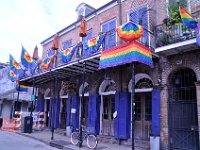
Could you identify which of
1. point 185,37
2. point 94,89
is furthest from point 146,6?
point 94,89

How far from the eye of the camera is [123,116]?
38.9ft

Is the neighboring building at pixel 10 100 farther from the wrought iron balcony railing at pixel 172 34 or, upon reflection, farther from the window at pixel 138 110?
the wrought iron balcony railing at pixel 172 34

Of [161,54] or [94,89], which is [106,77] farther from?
[161,54]

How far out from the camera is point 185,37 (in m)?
9.50

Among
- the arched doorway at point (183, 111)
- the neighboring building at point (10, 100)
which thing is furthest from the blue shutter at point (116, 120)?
the neighboring building at point (10, 100)

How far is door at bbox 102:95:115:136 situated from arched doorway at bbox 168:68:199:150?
399cm

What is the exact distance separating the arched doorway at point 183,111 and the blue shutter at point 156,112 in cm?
50

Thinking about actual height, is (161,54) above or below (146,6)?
below

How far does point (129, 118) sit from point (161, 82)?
2.67 m

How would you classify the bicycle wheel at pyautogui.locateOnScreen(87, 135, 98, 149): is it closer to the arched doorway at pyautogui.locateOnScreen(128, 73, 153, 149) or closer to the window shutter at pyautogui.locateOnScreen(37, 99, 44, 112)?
the arched doorway at pyautogui.locateOnScreen(128, 73, 153, 149)

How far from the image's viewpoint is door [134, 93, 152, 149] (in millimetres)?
11281

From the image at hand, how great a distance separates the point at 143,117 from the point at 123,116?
1012 millimetres

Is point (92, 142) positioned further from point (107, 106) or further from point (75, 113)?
point (75, 113)

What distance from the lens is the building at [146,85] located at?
970 centimetres
